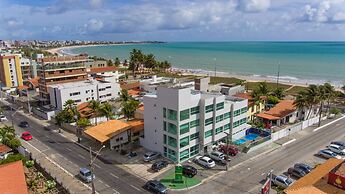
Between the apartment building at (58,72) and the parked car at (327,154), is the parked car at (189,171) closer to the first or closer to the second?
the parked car at (327,154)

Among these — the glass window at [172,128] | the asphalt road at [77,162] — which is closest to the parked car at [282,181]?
the glass window at [172,128]

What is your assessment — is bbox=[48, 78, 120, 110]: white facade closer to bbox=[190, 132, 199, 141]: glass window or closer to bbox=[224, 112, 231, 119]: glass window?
bbox=[190, 132, 199, 141]: glass window

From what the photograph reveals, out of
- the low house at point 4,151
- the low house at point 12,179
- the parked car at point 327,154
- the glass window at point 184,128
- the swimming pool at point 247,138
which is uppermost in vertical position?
the glass window at point 184,128

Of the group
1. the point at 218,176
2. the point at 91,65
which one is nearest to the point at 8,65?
the point at 91,65

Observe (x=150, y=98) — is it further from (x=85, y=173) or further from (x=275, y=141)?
(x=275, y=141)

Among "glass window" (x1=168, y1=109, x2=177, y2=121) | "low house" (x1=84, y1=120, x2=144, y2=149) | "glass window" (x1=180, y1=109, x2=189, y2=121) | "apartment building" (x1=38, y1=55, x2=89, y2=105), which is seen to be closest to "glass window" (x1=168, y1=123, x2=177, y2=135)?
"glass window" (x1=168, y1=109, x2=177, y2=121)

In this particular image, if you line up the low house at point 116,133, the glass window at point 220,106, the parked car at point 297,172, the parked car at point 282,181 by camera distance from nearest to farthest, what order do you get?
the parked car at point 282,181
the parked car at point 297,172
the glass window at point 220,106
the low house at point 116,133
